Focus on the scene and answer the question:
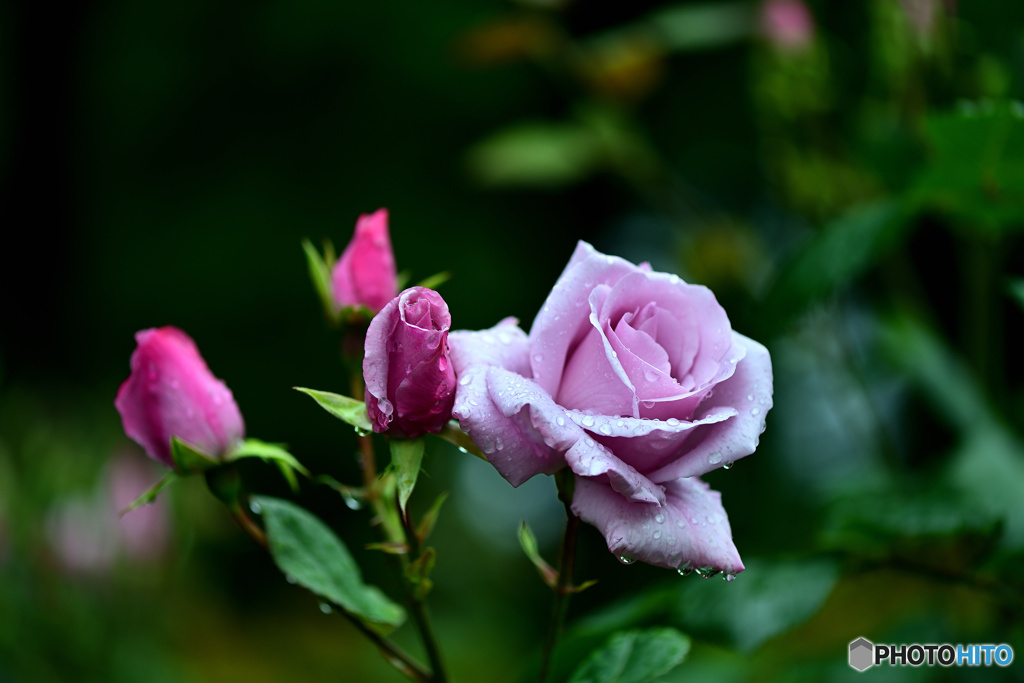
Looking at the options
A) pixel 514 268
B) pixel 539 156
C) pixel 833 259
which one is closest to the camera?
pixel 833 259

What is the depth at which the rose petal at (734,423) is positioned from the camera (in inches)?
18.6

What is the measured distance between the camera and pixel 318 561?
24.8 inches

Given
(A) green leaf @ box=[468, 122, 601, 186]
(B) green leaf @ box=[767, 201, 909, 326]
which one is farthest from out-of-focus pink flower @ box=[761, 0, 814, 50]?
(B) green leaf @ box=[767, 201, 909, 326]

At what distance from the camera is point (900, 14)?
118cm

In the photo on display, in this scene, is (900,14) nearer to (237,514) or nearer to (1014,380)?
(1014,380)

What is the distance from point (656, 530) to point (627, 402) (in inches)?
3.0

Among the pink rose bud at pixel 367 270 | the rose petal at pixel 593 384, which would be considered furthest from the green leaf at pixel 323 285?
the rose petal at pixel 593 384

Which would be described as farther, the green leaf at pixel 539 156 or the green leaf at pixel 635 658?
the green leaf at pixel 539 156

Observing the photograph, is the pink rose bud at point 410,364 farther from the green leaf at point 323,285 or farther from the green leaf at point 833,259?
the green leaf at point 833,259

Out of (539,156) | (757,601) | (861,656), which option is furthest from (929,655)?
(539,156)

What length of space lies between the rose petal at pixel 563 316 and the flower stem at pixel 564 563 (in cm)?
6

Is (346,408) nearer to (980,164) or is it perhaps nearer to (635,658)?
(635,658)

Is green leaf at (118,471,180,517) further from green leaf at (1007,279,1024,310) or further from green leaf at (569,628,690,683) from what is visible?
green leaf at (1007,279,1024,310)

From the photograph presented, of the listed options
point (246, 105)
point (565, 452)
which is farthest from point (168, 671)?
point (246, 105)
